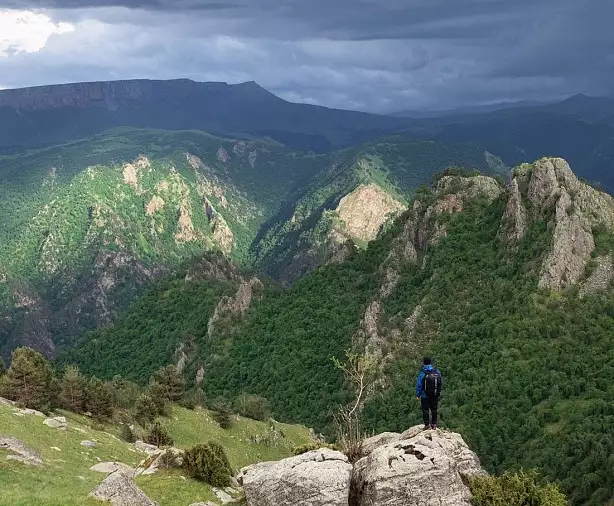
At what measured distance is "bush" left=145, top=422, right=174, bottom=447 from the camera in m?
82.8

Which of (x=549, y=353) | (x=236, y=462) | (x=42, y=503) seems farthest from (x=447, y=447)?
(x=549, y=353)

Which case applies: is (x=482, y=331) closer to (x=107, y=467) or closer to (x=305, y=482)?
(x=107, y=467)

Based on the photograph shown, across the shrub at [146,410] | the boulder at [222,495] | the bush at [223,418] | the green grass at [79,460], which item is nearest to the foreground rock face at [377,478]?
the boulder at [222,495]

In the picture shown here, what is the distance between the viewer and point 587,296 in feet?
443

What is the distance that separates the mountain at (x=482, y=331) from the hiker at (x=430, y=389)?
5106 cm

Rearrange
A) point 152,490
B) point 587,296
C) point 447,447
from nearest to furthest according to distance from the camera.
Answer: point 447,447
point 152,490
point 587,296

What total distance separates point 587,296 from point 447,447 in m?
107

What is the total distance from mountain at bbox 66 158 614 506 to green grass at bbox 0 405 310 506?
148 ft

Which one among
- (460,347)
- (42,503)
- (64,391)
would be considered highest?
(42,503)

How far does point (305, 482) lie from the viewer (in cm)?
3859

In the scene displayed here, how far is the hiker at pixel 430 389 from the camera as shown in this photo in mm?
42562

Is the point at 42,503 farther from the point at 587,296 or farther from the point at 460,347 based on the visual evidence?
the point at 587,296

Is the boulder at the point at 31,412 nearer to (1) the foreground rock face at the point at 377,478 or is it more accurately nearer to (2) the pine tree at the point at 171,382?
(2) the pine tree at the point at 171,382

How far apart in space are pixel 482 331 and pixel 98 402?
85.9 metres
